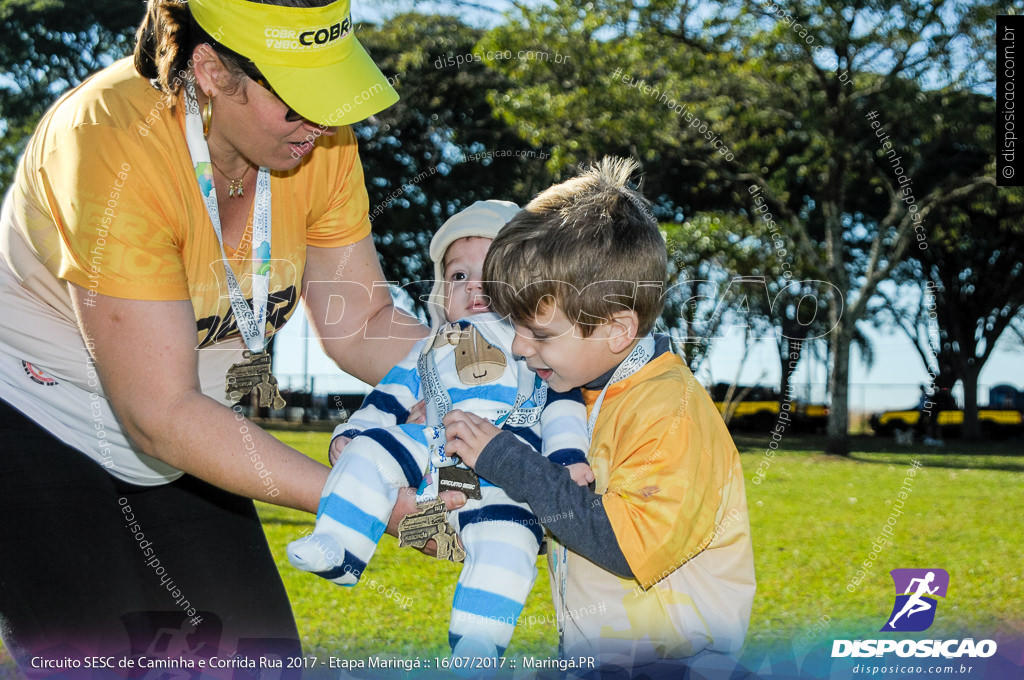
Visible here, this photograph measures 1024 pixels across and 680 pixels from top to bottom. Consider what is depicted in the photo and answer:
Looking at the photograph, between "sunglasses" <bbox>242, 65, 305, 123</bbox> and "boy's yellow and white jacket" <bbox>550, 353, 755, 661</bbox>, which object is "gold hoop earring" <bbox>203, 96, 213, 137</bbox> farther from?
"boy's yellow and white jacket" <bbox>550, 353, 755, 661</bbox>

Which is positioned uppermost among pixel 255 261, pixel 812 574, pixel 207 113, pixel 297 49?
pixel 297 49

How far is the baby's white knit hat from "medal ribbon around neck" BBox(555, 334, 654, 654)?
60cm

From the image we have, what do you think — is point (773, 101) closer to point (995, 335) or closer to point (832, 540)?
point (832, 540)

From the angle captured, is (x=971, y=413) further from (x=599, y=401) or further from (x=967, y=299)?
(x=599, y=401)

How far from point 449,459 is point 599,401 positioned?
0.42m

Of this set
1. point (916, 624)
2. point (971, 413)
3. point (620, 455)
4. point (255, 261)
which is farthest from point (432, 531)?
point (971, 413)

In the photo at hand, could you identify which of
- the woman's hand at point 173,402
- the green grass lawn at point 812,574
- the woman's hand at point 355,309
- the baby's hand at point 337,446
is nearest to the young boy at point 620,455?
the baby's hand at point 337,446

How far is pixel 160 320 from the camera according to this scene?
202cm

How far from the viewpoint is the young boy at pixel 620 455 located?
2057 millimetres

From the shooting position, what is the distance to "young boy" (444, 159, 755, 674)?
2057 mm

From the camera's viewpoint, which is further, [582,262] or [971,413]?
[971,413]

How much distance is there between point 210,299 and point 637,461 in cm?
123

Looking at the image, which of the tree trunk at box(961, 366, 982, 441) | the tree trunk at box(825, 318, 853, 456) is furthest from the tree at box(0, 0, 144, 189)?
the tree trunk at box(961, 366, 982, 441)

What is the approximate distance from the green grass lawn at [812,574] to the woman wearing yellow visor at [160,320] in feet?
8.11
